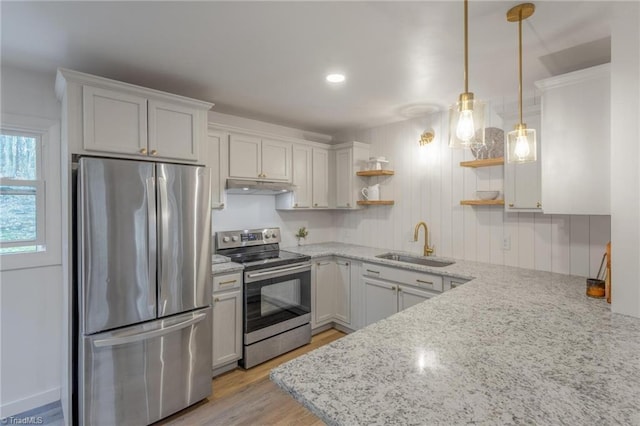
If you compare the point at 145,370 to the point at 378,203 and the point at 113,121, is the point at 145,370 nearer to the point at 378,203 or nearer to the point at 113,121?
the point at 113,121

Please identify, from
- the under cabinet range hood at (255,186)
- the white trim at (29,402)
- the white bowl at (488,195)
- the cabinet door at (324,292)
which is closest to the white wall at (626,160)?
the white bowl at (488,195)

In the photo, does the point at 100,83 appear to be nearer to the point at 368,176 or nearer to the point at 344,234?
the point at 368,176

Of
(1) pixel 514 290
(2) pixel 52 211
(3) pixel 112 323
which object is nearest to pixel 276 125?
(2) pixel 52 211

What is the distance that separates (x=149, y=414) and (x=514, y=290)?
2.49 metres

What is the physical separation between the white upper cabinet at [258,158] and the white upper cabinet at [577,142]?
230 cm

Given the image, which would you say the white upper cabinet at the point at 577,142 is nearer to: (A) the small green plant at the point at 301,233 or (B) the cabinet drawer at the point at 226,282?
(B) the cabinet drawer at the point at 226,282

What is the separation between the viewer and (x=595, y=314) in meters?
1.51

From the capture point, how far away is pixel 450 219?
10.3 ft

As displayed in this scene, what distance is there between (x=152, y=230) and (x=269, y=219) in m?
1.65

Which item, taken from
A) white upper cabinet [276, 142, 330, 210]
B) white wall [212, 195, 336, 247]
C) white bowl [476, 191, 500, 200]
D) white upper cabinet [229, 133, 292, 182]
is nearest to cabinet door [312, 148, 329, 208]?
white upper cabinet [276, 142, 330, 210]

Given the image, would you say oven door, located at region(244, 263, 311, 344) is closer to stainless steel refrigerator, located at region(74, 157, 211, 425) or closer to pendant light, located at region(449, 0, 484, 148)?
stainless steel refrigerator, located at region(74, 157, 211, 425)

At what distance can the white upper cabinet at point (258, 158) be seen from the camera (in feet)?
9.91

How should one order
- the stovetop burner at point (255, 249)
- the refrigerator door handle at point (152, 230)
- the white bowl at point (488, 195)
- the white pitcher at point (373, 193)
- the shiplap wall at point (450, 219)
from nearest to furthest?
the refrigerator door handle at point (152, 230) < the shiplap wall at point (450, 219) < the white bowl at point (488, 195) < the stovetop burner at point (255, 249) < the white pitcher at point (373, 193)

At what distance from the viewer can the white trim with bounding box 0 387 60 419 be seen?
2.16 meters
